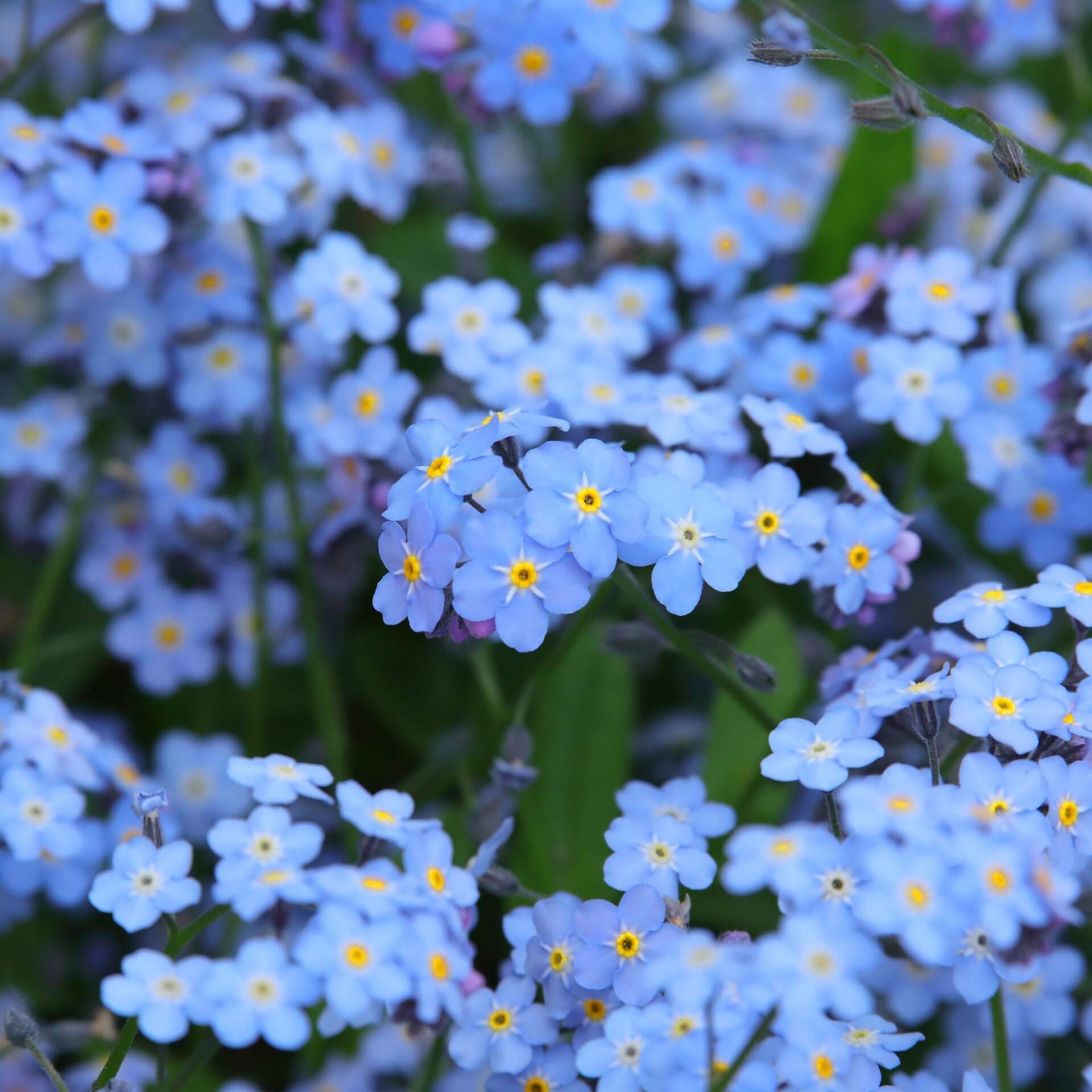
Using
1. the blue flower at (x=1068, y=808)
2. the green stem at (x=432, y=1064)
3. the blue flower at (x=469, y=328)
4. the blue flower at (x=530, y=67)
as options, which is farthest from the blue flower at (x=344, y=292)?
the blue flower at (x=1068, y=808)

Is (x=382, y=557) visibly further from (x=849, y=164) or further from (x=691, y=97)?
(x=691, y=97)

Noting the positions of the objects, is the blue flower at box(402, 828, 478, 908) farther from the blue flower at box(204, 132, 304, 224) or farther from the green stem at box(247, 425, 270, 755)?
the blue flower at box(204, 132, 304, 224)

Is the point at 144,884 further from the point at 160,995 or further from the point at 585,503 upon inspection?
the point at 585,503

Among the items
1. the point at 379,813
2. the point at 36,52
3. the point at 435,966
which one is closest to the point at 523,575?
the point at 379,813

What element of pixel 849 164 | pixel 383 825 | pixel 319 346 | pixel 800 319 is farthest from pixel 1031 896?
pixel 849 164

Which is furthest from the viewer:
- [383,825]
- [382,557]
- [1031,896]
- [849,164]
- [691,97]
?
[691,97]
